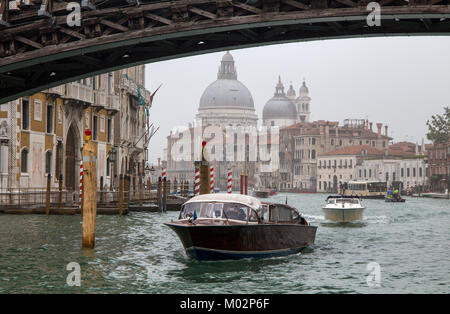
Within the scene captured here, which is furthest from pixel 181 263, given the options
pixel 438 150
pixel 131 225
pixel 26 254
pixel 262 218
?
pixel 438 150

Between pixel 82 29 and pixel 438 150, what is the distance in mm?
86785

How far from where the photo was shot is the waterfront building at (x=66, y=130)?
3447cm

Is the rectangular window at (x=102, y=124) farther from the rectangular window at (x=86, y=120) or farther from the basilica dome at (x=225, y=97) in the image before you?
the basilica dome at (x=225, y=97)

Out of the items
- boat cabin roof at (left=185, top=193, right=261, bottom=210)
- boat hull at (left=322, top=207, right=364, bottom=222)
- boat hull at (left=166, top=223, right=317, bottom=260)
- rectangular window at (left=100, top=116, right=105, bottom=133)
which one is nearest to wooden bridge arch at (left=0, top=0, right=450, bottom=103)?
boat cabin roof at (left=185, top=193, right=261, bottom=210)

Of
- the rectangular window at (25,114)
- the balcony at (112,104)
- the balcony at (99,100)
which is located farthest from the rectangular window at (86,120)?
the rectangular window at (25,114)

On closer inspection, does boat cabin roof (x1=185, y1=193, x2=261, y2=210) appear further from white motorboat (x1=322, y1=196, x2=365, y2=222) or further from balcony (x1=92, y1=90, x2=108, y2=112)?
balcony (x1=92, y1=90, x2=108, y2=112)

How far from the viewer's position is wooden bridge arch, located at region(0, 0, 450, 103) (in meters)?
18.6

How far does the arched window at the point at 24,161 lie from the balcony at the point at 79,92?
434cm

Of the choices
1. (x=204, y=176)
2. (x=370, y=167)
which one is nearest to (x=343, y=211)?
(x=204, y=176)

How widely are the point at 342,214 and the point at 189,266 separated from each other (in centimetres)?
1968

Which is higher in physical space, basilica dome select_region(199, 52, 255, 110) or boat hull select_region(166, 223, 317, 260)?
basilica dome select_region(199, 52, 255, 110)

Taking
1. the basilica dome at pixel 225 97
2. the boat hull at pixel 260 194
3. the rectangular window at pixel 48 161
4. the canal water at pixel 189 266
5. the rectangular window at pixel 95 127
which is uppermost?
the basilica dome at pixel 225 97

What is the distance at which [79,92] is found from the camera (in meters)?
40.4

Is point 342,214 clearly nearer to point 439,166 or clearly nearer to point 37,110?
point 37,110
